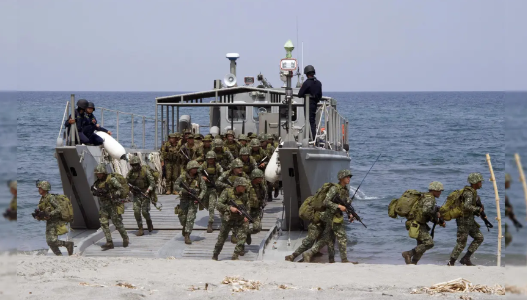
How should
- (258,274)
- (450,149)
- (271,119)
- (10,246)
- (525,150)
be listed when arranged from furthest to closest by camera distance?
1. (450,149)
2. (271,119)
3. (258,274)
4. (10,246)
5. (525,150)

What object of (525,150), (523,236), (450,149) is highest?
(525,150)

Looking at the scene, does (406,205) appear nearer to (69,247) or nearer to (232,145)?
(69,247)

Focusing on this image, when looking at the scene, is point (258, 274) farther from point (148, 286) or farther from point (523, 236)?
point (523, 236)

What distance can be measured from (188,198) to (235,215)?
61.8 inches

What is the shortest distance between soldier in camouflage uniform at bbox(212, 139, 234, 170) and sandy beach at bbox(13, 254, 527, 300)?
3.62 meters

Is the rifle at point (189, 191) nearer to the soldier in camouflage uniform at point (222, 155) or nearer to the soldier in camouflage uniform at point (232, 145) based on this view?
the soldier in camouflage uniform at point (222, 155)

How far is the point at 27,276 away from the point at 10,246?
12.8 ft

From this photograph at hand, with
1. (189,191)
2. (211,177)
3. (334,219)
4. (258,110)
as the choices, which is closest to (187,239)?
(189,191)

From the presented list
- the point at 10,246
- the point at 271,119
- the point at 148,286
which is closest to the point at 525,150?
the point at 10,246

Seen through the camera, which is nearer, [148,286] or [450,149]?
[148,286]

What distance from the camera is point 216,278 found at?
28.8 feet

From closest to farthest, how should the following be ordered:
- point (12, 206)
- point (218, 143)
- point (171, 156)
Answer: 1. point (12, 206)
2. point (218, 143)
3. point (171, 156)

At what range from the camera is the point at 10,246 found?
4621 mm

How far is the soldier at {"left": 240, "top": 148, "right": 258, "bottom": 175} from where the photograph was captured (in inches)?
496
